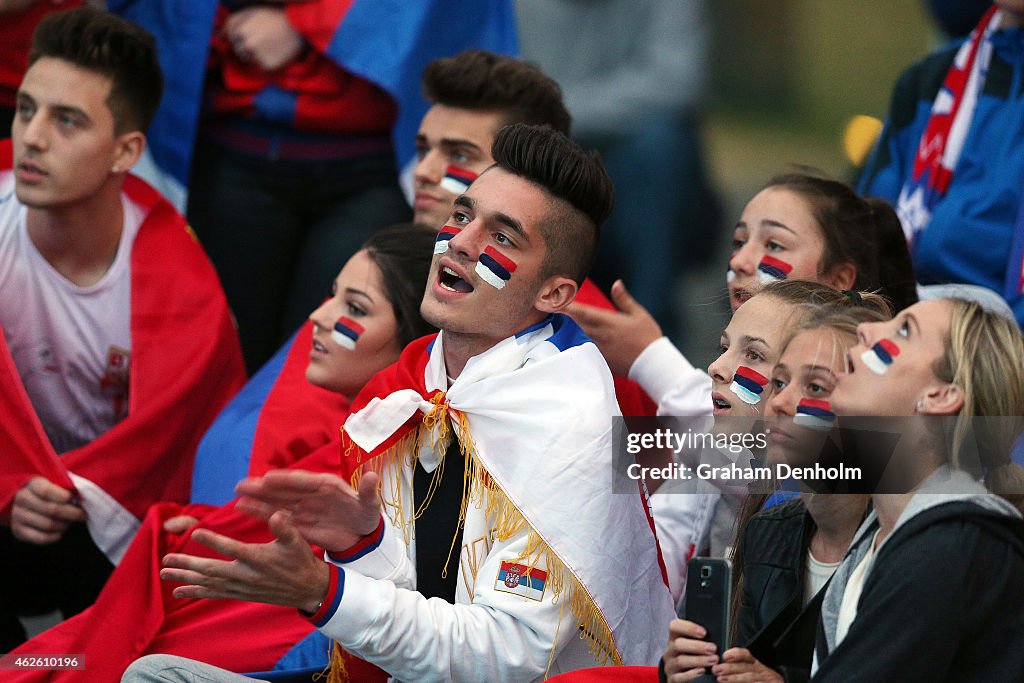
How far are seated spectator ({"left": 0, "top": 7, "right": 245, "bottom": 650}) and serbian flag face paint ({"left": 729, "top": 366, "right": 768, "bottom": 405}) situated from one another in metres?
1.69

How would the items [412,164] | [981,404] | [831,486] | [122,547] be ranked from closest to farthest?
[981,404]
[831,486]
[122,547]
[412,164]

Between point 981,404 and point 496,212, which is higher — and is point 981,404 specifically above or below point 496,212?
below

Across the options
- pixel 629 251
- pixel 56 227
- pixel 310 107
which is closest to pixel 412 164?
pixel 310 107

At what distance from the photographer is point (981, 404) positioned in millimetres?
1880

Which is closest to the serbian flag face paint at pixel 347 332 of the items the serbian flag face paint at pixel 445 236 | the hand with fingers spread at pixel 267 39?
the serbian flag face paint at pixel 445 236

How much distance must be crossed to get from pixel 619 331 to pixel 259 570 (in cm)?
142

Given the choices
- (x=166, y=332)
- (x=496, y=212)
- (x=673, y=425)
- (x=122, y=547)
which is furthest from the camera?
(x=166, y=332)

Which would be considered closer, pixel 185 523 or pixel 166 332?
pixel 185 523

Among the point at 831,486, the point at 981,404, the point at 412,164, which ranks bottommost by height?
the point at 831,486

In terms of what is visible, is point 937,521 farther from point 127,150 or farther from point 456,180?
point 127,150

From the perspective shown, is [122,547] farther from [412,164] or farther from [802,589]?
[802,589]

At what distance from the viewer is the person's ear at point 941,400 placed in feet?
6.15

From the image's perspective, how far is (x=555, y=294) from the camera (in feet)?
8.51

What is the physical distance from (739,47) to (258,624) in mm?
2638
